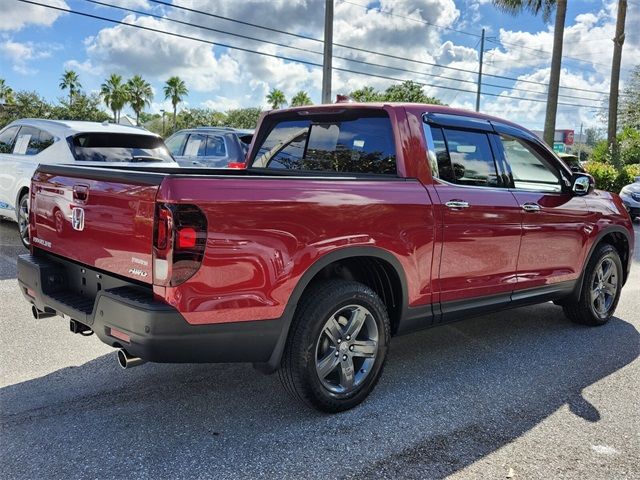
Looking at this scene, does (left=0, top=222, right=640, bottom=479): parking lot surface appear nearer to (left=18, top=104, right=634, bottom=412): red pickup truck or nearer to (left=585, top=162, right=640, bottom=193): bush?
(left=18, top=104, right=634, bottom=412): red pickup truck

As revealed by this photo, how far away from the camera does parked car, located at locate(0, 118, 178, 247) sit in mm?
7436

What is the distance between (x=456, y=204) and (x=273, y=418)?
1787 mm

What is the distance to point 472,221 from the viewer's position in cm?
387

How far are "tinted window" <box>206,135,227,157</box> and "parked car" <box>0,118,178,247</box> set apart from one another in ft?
9.40

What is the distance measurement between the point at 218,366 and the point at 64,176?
1.61m

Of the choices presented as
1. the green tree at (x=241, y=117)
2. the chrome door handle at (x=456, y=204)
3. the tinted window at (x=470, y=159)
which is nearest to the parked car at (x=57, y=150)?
the tinted window at (x=470, y=159)

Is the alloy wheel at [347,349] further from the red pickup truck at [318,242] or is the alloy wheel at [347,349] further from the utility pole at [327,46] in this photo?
the utility pole at [327,46]

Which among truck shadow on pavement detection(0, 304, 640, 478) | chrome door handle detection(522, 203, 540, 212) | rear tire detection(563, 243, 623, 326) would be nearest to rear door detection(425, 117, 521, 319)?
chrome door handle detection(522, 203, 540, 212)

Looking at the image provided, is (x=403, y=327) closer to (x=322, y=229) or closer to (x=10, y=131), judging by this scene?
(x=322, y=229)

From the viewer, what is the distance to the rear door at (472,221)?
149 inches

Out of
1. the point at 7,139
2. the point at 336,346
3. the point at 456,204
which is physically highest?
the point at 7,139

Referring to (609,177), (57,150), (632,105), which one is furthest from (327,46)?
(632,105)

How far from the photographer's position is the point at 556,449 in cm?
306

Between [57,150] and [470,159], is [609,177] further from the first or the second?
[57,150]
